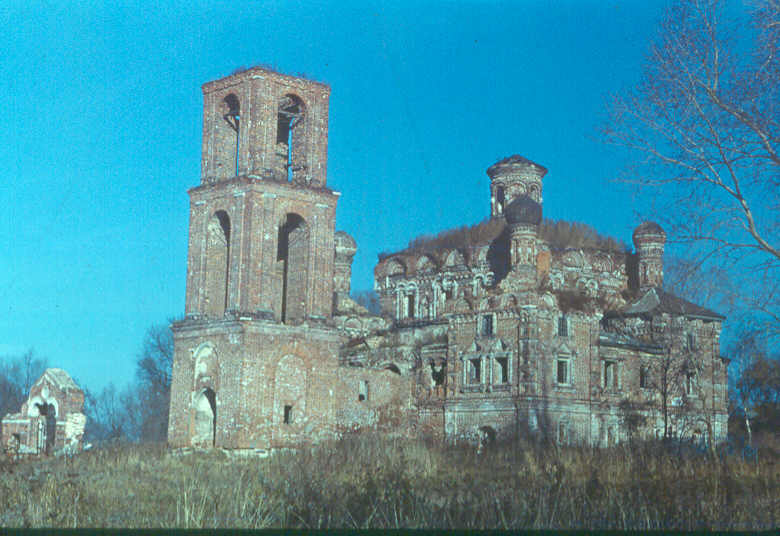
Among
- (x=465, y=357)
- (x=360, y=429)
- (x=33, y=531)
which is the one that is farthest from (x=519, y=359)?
(x=33, y=531)

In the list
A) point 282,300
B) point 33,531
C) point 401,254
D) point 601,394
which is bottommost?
point 33,531

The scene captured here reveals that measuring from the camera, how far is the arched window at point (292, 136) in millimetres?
27891

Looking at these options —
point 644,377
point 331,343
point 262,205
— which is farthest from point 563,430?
point 262,205

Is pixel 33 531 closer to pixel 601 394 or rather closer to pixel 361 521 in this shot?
pixel 361 521

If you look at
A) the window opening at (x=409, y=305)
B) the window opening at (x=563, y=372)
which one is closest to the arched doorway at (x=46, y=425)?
the window opening at (x=563, y=372)

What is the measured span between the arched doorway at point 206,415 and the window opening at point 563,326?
9440 mm

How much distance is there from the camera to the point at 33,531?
27.6ft

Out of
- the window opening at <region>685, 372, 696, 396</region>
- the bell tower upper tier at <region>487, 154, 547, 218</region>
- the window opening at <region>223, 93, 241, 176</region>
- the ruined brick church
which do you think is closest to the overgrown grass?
the ruined brick church

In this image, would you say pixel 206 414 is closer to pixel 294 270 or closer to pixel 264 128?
pixel 294 270

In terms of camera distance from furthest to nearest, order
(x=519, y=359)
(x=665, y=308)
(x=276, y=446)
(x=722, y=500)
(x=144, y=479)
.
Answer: (x=665, y=308) → (x=519, y=359) → (x=276, y=446) → (x=144, y=479) → (x=722, y=500)

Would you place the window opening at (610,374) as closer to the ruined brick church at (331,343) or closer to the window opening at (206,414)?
the ruined brick church at (331,343)

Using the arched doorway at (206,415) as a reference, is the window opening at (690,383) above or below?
above

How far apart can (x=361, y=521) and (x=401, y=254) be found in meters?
28.6

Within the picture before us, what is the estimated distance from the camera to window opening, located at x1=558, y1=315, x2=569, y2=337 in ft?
92.1
